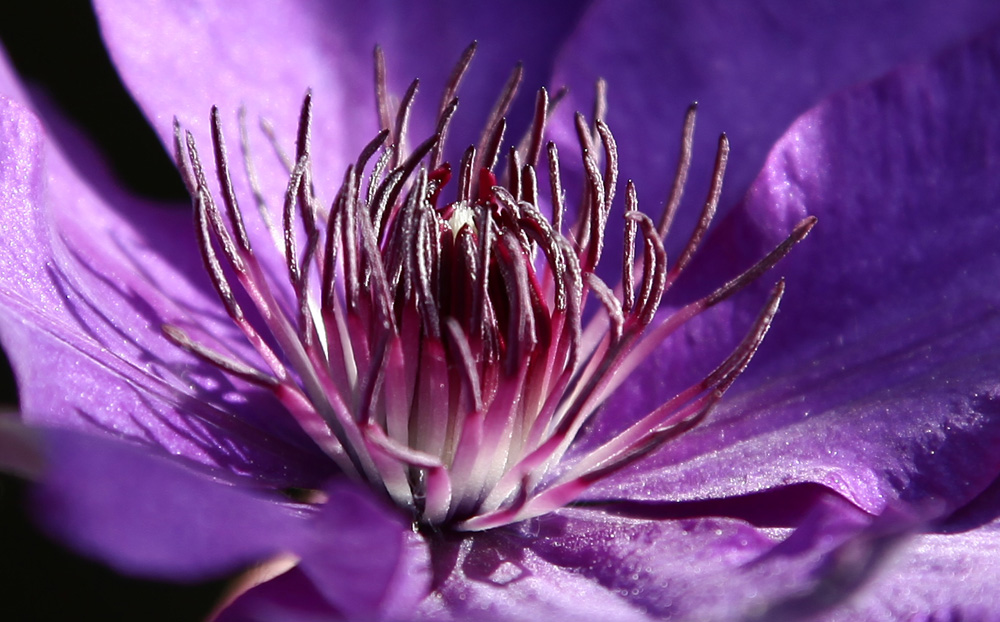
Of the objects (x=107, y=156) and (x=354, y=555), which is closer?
(x=354, y=555)

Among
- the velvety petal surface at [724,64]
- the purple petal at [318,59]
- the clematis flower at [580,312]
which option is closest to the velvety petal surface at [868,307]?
the clematis flower at [580,312]

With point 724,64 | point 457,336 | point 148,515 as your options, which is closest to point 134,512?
point 148,515

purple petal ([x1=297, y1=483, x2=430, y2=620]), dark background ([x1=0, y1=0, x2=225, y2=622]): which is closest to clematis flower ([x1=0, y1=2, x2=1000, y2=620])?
purple petal ([x1=297, y1=483, x2=430, y2=620])

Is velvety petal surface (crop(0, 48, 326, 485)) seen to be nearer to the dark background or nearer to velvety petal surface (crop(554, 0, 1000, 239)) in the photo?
the dark background

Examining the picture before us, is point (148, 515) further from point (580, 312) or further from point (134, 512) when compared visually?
point (580, 312)

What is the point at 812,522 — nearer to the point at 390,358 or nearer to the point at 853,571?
the point at 853,571

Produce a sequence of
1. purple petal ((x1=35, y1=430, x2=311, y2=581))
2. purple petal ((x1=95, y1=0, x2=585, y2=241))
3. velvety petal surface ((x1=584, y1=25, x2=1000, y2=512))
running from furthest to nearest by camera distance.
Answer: purple petal ((x1=95, y1=0, x2=585, y2=241)) → velvety petal surface ((x1=584, y1=25, x2=1000, y2=512)) → purple petal ((x1=35, y1=430, x2=311, y2=581))

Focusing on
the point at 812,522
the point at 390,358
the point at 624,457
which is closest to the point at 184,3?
the point at 390,358
